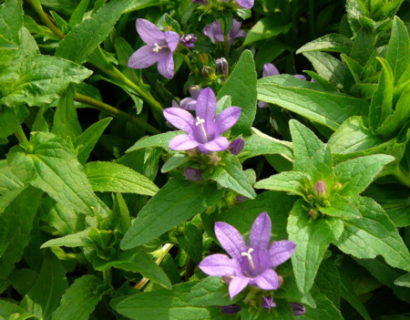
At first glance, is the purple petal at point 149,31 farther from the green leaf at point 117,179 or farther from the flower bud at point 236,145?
the flower bud at point 236,145

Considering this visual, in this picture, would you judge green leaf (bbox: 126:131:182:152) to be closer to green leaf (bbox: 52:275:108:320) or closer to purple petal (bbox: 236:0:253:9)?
green leaf (bbox: 52:275:108:320)

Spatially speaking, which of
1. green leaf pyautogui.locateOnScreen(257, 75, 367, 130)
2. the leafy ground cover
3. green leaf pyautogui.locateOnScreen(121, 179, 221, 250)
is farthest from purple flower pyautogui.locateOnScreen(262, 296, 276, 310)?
green leaf pyautogui.locateOnScreen(257, 75, 367, 130)

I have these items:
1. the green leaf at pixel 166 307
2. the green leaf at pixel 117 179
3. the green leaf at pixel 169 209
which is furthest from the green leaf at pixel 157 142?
the green leaf at pixel 166 307

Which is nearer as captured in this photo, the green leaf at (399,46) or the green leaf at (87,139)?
the green leaf at (399,46)

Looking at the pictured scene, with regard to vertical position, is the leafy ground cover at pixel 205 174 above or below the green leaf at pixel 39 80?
below

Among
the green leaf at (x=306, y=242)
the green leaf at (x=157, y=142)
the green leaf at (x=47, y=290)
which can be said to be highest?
the green leaf at (x=157, y=142)

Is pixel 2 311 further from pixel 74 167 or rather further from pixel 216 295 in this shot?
pixel 216 295
